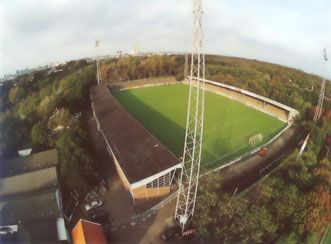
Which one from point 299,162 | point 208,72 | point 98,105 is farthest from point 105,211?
point 208,72

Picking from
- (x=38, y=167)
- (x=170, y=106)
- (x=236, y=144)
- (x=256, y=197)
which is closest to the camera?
(x=256, y=197)

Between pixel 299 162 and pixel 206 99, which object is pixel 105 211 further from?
pixel 206 99

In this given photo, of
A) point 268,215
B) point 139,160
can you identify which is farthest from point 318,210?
point 139,160

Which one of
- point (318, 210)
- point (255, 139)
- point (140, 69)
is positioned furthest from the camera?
point (140, 69)

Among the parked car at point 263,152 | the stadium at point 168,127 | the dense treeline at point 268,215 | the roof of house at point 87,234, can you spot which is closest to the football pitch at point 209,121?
the stadium at point 168,127

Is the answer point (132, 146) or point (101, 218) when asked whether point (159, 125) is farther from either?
point (101, 218)

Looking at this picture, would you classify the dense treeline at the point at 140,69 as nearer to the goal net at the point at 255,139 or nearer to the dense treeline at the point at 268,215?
the goal net at the point at 255,139
